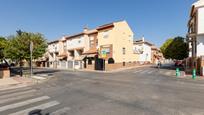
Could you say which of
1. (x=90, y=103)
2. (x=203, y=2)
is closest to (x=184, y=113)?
(x=90, y=103)

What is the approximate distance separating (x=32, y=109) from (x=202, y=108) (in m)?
6.75

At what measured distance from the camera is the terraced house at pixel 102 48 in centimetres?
3404

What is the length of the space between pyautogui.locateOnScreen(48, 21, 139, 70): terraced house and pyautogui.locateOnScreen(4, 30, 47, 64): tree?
14.4 metres

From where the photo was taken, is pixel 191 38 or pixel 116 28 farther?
pixel 116 28

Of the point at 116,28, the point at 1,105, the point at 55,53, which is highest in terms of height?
the point at 116,28

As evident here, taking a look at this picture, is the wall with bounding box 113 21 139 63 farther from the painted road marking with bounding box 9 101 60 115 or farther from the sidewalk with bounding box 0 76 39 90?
the painted road marking with bounding box 9 101 60 115

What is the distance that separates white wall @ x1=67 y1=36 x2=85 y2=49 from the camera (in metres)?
41.7

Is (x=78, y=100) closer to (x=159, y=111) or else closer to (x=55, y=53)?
(x=159, y=111)

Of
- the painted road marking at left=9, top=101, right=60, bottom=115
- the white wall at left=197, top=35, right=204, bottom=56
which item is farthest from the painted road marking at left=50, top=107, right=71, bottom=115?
the white wall at left=197, top=35, right=204, bottom=56

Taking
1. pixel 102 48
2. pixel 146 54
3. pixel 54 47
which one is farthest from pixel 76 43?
pixel 146 54

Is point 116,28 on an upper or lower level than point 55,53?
upper

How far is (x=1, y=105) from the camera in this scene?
7238 mm

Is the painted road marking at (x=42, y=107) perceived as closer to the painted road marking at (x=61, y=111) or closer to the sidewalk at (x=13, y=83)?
the painted road marking at (x=61, y=111)

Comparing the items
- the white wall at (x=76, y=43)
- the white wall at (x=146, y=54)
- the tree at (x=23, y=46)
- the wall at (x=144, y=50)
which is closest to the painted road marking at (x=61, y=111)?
the tree at (x=23, y=46)
